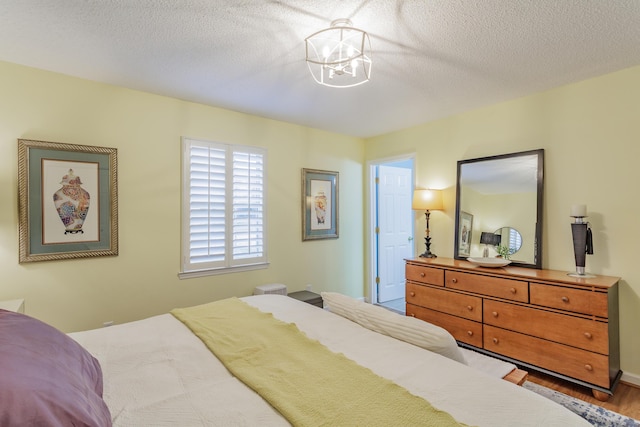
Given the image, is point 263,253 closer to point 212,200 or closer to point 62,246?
point 212,200

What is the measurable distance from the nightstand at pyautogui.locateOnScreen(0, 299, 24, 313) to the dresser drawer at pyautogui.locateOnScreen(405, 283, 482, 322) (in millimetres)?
3427

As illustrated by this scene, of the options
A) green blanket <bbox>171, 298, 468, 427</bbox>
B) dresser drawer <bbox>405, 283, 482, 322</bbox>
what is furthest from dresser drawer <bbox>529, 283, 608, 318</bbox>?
green blanket <bbox>171, 298, 468, 427</bbox>

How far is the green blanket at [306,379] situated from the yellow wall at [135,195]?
1.41 meters

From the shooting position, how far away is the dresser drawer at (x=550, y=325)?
2309 mm

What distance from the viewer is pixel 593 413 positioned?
7.07 ft

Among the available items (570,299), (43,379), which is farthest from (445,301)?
(43,379)

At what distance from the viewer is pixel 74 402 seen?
872 mm

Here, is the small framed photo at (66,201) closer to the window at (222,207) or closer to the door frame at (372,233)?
the window at (222,207)

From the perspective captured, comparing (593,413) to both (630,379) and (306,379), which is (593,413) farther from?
(306,379)

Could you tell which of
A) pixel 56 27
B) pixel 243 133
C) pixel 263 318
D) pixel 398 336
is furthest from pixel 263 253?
pixel 56 27

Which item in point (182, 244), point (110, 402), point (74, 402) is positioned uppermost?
point (182, 244)

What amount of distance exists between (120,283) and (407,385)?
274cm

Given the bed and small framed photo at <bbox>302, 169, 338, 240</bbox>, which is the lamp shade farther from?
the bed

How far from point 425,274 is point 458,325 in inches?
23.1
